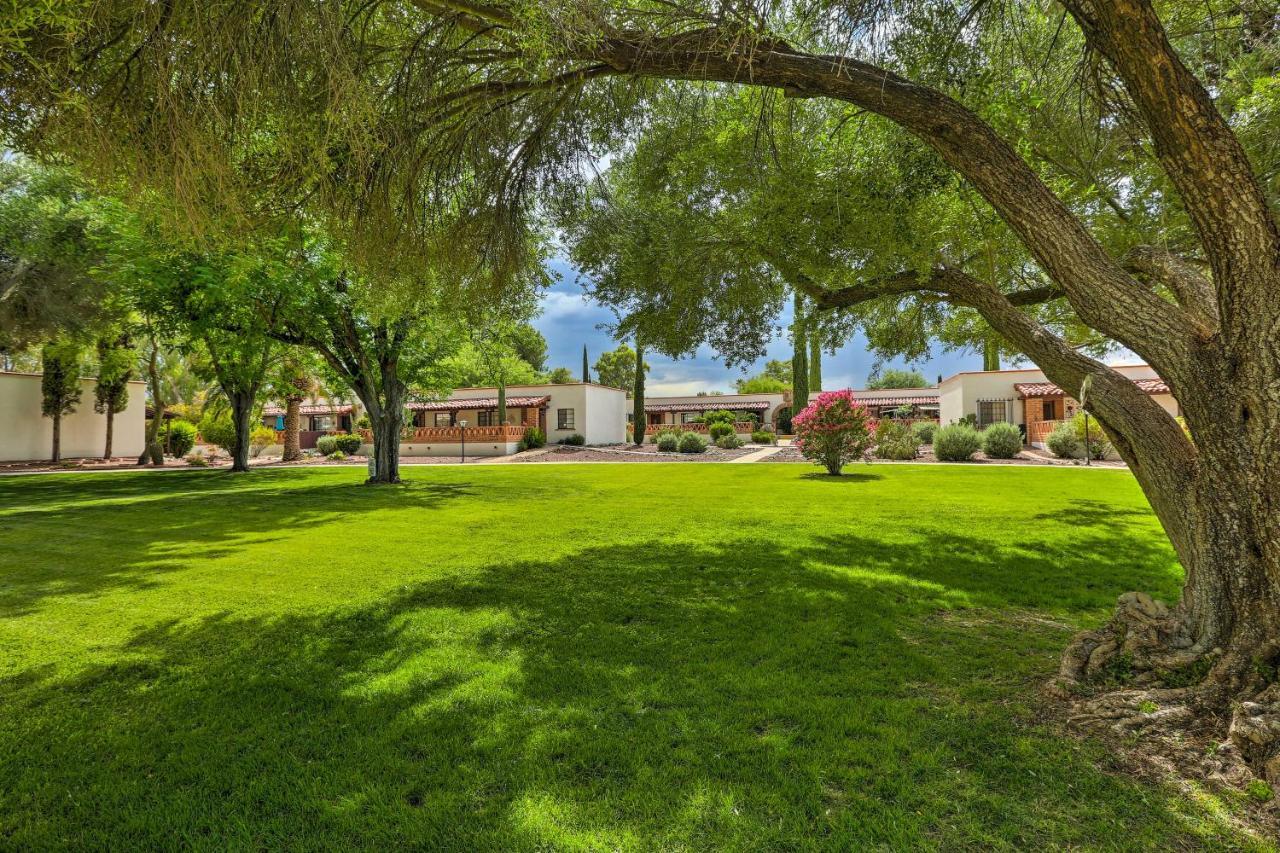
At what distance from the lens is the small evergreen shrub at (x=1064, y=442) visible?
2183 centimetres

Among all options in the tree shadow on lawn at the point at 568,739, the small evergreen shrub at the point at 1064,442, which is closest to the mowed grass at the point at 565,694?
the tree shadow on lawn at the point at 568,739

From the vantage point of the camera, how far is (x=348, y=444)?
105 ft

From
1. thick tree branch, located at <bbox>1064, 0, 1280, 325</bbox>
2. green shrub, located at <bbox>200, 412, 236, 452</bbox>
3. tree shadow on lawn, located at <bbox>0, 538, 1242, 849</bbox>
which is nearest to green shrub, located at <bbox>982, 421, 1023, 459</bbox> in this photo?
A: tree shadow on lawn, located at <bbox>0, 538, 1242, 849</bbox>

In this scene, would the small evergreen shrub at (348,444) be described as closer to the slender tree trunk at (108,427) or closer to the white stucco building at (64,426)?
the white stucco building at (64,426)

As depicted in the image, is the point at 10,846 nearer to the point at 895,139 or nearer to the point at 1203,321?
the point at 1203,321

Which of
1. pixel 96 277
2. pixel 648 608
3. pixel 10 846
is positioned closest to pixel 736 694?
pixel 648 608

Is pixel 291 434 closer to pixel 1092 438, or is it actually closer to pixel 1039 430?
pixel 1092 438

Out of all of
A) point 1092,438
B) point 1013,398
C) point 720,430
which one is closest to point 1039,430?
point 1013,398

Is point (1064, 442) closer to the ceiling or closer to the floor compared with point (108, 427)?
closer to the floor

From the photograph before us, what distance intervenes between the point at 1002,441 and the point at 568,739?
2433 cm

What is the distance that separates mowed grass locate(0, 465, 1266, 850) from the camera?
7.32 feet

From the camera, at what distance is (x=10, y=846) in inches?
84.8

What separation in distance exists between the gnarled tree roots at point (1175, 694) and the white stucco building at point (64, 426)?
34.7 m

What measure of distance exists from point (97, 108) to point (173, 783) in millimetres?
3841
